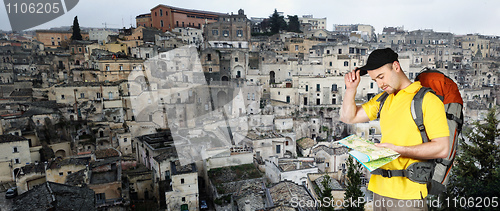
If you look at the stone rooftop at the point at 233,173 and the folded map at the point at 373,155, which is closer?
the folded map at the point at 373,155

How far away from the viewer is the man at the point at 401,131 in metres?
2.14

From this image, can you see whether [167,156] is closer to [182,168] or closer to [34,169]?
[182,168]

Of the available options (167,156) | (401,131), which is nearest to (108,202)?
(167,156)

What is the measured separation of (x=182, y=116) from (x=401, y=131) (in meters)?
20.6

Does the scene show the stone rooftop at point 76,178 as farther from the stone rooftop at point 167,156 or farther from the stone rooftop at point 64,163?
the stone rooftop at point 167,156

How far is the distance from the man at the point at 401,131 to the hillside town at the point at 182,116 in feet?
23.3

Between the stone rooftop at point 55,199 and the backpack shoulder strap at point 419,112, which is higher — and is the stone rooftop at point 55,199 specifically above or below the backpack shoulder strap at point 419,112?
below

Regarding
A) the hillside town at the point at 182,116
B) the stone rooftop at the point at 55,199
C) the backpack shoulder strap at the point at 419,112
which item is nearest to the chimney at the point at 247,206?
the hillside town at the point at 182,116

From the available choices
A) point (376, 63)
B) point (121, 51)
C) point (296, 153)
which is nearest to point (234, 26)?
point (121, 51)

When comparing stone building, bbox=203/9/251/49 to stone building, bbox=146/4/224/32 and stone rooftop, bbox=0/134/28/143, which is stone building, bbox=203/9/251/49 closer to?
stone building, bbox=146/4/224/32

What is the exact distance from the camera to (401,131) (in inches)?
92.6

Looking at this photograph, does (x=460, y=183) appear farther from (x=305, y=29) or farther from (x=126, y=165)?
(x=305, y=29)

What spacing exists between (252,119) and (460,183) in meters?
15.9

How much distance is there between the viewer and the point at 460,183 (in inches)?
236
